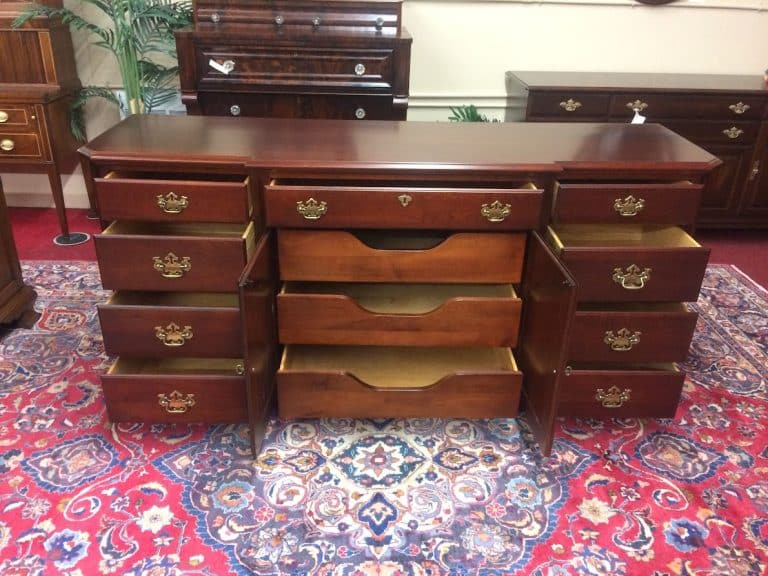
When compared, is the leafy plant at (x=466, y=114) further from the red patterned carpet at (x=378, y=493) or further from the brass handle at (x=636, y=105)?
the red patterned carpet at (x=378, y=493)

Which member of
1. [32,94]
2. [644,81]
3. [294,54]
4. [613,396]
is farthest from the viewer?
[644,81]

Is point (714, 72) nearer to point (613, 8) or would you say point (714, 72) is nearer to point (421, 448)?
point (613, 8)

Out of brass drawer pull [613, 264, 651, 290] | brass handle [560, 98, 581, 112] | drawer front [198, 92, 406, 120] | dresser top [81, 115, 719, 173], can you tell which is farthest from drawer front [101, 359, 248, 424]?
brass handle [560, 98, 581, 112]

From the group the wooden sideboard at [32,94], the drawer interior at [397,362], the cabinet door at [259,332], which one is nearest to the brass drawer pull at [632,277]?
the drawer interior at [397,362]

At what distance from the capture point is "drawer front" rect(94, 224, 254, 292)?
1.57m

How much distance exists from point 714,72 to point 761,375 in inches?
75.0

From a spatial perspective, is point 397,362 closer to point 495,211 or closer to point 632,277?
point 495,211

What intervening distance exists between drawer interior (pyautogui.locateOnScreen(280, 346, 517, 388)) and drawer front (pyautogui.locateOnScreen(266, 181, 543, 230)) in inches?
15.5

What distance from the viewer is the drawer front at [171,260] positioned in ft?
5.16

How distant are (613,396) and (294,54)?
1755 mm

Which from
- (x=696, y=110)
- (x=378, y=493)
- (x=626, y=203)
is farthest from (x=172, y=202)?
(x=696, y=110)

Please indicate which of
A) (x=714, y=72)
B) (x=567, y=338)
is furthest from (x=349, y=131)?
(x=714, y=72)

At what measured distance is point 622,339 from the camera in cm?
170

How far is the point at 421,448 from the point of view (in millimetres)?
1756
